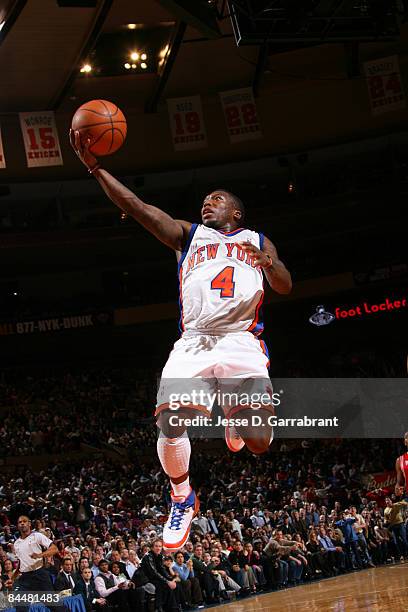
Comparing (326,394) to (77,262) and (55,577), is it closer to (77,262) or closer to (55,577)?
(77,262)

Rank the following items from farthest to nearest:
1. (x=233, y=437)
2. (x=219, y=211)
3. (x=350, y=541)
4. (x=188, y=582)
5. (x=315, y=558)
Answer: (x=350, y=541)
(x=315, y=558)
(x=188, y=582)
(x=219, y=211)
(x=233, y=437)

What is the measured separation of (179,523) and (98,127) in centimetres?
222

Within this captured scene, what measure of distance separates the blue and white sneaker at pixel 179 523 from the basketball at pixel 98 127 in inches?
78.3

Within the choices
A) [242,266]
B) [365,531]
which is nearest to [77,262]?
[365,531]

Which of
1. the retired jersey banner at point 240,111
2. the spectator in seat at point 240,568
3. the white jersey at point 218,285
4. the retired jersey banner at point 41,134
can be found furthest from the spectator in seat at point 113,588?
the retired jersey banner at point 240,111

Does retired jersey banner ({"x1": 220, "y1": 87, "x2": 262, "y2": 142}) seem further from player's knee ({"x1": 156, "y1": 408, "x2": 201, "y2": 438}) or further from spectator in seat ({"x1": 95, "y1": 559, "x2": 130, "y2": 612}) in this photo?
player's knee ({"x1": 156, "y1": 408, "x2": 201, "y2": 438})

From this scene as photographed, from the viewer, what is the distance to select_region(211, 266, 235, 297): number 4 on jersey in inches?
176

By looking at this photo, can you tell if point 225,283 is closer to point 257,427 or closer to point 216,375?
point 216,375

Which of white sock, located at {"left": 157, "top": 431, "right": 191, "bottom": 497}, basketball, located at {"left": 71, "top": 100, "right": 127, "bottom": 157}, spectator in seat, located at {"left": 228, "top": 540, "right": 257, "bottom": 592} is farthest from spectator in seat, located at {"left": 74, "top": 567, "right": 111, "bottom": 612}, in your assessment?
basketball, located at {"left": 71, "top": 100, "right": 127, "bottom": 157}

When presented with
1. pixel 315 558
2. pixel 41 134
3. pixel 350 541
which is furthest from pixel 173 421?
pixel 41 134

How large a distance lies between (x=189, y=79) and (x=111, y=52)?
8.05 ft

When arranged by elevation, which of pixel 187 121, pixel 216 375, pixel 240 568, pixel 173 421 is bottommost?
pixel 240 568

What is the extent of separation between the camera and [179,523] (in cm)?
448

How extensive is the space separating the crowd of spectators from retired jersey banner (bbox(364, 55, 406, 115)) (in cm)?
834
